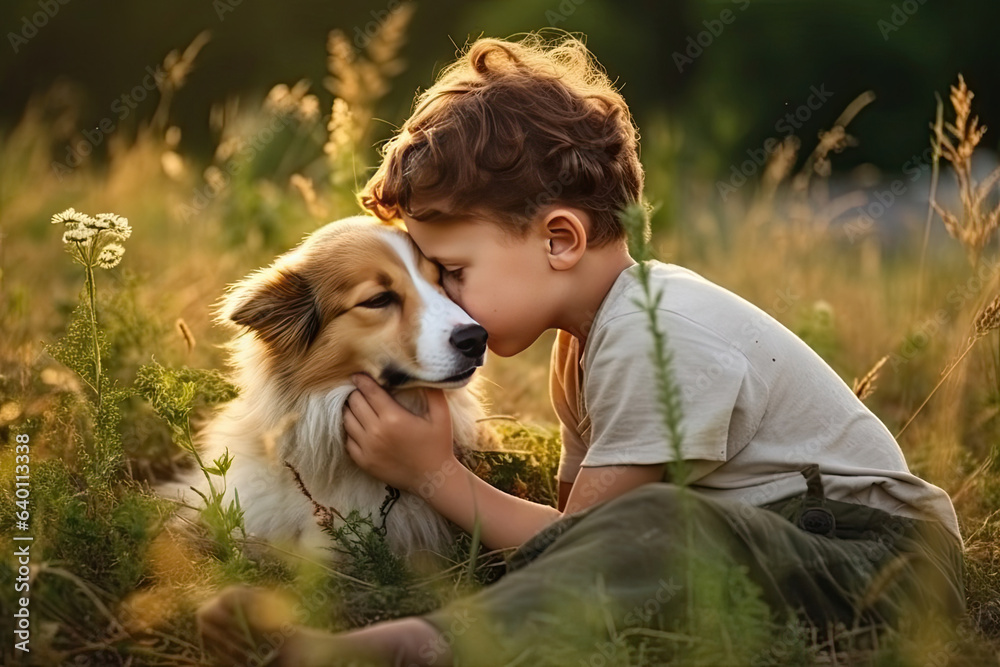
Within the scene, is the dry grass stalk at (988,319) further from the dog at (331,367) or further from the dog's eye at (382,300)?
the dog's eye at (382,300)

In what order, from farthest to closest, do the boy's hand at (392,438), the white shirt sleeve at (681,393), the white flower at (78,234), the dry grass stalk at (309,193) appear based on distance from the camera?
1. the dry grass stalk at (309,193)
2. the boy's hand at (392,438)
3. the white flower at (78,234)
4. the white shirt sleeve at (681,393)

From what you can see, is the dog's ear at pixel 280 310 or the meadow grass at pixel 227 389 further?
the dog's ear at pixel 280 310

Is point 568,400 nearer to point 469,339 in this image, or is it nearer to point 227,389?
point 469,339

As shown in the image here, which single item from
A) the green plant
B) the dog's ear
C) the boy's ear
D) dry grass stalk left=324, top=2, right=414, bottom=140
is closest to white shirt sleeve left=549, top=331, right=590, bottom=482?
the boy's ear

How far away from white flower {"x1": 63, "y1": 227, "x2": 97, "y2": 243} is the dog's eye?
691 mm

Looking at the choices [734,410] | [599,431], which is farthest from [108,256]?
[734,410]

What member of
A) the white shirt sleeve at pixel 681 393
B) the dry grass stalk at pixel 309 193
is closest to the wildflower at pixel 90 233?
the dry grass stalk at pixel 309 193

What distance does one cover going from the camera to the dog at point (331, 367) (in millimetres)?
2676

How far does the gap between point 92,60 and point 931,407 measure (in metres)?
8.91

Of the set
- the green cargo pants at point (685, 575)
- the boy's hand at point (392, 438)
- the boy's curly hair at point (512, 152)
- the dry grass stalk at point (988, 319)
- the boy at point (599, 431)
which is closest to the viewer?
the green cargo pants at point (685, 575)

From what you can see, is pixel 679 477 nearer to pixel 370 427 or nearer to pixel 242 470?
pixel 370 427

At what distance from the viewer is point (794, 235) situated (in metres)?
5.67

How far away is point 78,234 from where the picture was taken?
2.54m

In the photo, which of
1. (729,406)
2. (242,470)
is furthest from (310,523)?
(729,406)
